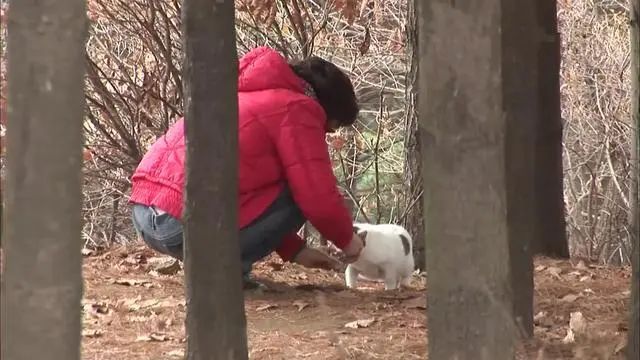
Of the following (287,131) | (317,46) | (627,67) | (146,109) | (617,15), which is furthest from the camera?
(617,15)

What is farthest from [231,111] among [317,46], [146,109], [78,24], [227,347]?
[317,46]

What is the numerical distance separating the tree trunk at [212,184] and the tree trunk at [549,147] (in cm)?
367

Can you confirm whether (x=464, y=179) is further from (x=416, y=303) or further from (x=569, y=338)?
(x=416, y=303)

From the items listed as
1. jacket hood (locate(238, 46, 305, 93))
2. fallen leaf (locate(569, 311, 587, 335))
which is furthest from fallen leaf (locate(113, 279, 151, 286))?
fallen leaf (locate(569, 311, 587, 335))

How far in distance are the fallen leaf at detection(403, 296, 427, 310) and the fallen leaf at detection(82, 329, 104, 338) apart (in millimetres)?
1360

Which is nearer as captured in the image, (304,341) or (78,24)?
(78,24)

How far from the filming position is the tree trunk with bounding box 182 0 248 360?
298 cm

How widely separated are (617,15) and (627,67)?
1.02 m

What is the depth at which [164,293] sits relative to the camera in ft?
16.1

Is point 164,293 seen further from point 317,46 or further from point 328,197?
point 317,46

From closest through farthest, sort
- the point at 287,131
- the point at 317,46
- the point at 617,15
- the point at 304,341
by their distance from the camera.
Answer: the point at 304,341
the point at 287,131
the point at 317,46
the point at 617,15

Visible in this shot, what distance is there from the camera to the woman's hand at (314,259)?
5.04 meters

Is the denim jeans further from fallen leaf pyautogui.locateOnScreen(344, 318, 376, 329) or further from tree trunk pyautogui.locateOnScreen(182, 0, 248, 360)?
tree trunk pyautogui.locateOnScreen(182, 0, 248, 360)

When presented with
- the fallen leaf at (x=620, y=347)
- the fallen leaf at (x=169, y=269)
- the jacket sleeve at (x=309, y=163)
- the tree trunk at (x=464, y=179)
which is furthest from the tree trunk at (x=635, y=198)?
the fallen leaf at (x=169, y=269)
